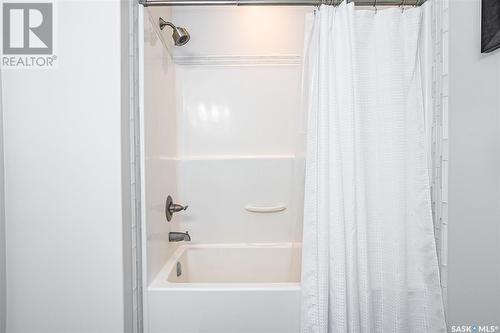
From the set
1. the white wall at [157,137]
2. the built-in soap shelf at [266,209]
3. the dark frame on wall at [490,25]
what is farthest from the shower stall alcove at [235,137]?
the dark frame on wall at [490,25]

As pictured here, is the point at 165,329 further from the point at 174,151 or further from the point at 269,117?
the point at 269,117

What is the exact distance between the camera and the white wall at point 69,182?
104 cm

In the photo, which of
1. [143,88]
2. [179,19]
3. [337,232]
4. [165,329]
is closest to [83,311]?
[165,329]

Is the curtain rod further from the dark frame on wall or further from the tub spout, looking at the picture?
the tub spout

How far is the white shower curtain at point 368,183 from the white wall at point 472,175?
0.33ft

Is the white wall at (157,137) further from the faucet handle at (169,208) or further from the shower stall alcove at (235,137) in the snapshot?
the shower stall alcove at (235,137)

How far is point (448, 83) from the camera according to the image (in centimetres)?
117

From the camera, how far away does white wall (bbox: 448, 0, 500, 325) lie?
113 centimetres

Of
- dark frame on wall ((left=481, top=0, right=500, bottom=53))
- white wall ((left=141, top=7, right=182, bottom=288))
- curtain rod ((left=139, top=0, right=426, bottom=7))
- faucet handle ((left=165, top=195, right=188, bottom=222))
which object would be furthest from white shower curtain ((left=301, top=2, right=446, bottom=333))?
faucet handle ((left=165, top=195, right=188, bottom=222))

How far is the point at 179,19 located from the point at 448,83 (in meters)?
1.65

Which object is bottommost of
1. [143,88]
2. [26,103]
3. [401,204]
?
[401,204]

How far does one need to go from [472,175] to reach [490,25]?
0.55 meters

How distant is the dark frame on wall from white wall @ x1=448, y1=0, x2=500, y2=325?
0.16 ft

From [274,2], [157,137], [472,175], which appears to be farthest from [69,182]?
[472,175]
